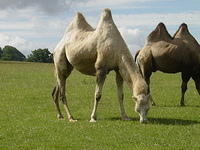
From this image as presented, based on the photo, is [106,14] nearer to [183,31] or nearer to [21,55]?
[183,31]

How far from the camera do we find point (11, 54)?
114438 mm

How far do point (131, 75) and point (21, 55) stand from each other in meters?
110

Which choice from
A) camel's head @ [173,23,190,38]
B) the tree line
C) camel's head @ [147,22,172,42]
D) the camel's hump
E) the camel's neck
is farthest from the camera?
the tree line

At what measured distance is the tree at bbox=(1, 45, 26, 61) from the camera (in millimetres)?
111419

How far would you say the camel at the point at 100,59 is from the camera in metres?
11.9

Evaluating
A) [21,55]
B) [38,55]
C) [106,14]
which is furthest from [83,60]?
[21,55]

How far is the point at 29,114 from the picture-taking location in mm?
14109

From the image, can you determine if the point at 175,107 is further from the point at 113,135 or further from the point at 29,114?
the point at 113,135

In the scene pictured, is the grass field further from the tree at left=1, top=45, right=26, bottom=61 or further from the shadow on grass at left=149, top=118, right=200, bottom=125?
the tree at left=1, top=45, right=26, bottom=61

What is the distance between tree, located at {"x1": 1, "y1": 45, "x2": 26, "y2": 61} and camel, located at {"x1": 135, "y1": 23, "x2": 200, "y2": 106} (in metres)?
94.8

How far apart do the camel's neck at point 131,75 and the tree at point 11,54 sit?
99512 mm

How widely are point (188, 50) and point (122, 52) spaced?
198 inches

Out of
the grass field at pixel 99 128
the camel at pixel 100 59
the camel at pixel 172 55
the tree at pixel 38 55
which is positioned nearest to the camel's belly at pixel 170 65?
the camel at pixel 172 55

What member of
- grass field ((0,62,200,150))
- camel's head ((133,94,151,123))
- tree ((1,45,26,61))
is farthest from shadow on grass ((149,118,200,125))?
tree ((1,45,26,61))
